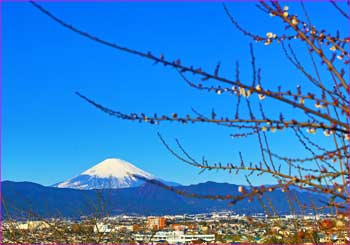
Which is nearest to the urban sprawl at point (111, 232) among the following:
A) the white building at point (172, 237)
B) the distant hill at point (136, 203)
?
the white building at point (172, 237)

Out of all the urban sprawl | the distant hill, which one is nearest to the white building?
the urban sprawl

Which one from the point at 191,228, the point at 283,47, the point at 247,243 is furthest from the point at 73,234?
the point at 283,47

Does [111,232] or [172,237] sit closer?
[172,237]

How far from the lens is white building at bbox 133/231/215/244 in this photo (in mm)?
8836

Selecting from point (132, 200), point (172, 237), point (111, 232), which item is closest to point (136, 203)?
point (111, 232)

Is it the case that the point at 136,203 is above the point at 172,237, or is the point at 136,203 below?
above

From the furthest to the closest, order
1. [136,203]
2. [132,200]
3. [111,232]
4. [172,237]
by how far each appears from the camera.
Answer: [132,200]
[136,203]
[111,232]
[172,237]

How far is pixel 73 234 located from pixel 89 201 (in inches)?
28.2

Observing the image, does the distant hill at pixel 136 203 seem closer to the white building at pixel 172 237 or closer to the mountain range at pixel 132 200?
the mountain range at pixel 132 200

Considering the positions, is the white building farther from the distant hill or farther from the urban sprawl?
the distant hill

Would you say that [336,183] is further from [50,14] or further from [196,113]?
[50,14]

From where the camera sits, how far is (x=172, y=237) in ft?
28.9

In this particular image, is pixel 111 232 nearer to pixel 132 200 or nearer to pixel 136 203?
pixel 136 203

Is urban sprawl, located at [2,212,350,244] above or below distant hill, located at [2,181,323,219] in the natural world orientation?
below
